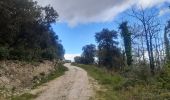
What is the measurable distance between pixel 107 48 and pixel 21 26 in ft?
169

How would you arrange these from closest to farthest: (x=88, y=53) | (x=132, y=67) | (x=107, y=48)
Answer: (x=132, y=67), (x=107, y=48), (x=88, y=53)

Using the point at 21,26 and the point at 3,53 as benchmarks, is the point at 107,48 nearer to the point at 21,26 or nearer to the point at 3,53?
the point at 21,26

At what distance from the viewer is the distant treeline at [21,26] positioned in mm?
41188

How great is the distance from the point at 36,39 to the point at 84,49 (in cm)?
8597

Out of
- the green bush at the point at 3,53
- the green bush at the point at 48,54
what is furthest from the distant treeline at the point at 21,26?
the green bush at the point at 48,54

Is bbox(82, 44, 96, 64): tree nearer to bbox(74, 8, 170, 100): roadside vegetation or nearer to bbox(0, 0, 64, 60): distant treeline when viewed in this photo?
bbox(74, 8, 170, 100): roadside vegetation

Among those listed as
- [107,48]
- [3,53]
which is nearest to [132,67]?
[3,53]

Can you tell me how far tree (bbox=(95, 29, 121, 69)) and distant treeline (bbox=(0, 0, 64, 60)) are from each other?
38601 millimetres

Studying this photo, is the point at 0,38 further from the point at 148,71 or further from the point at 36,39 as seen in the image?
the point at 148,71

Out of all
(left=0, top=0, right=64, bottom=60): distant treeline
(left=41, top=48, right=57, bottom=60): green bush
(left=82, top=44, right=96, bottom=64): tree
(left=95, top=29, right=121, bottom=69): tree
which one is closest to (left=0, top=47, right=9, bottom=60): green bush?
(left=0, top=0, right=64, bottom=60): distant treeline

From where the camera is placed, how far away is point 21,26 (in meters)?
46.9

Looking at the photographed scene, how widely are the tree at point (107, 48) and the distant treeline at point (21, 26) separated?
38.6 metres

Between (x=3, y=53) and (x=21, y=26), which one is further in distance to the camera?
(x=21, y=26)

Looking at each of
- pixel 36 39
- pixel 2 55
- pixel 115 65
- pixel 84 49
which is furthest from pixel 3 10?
pixel 84 49
